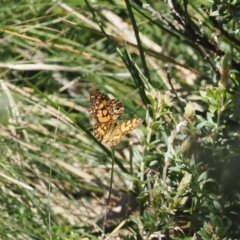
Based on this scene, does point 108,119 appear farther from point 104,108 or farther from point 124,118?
point 124,118

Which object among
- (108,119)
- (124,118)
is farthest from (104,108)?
(124,118)

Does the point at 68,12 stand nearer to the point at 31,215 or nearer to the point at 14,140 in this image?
the point at 14,140

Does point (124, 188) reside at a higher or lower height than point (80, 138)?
lower

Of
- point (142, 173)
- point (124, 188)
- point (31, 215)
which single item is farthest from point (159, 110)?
point (124, 188)
